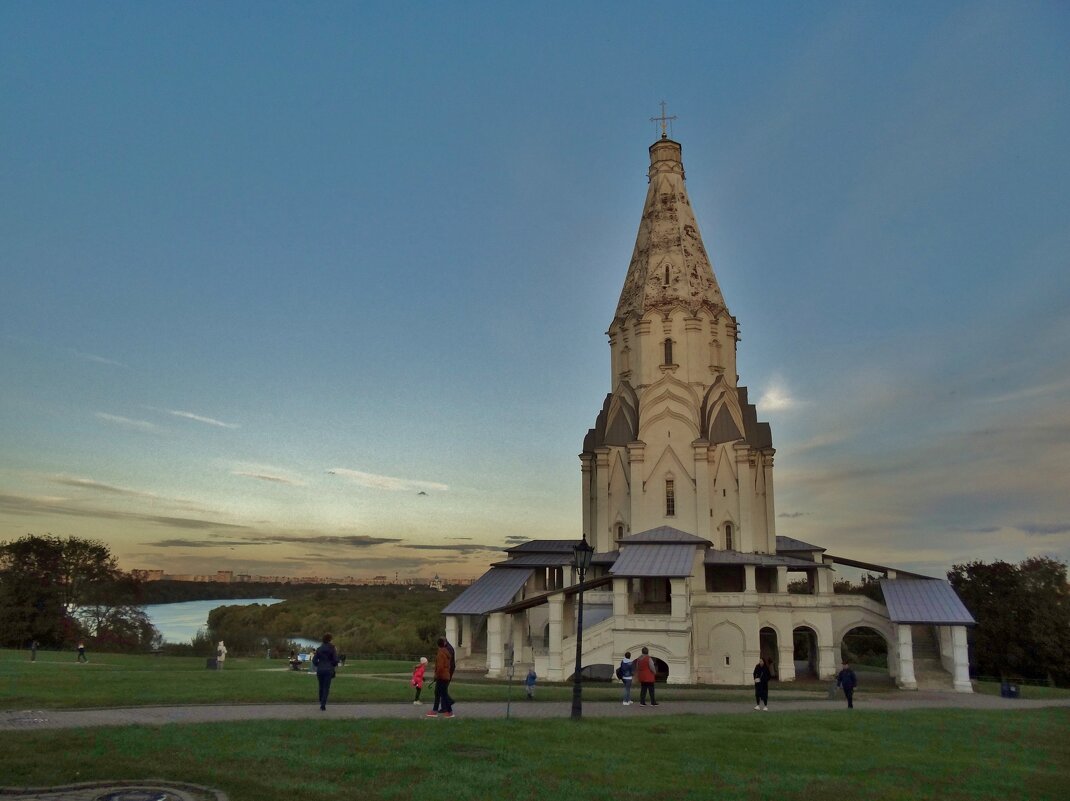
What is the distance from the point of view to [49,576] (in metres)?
51.1

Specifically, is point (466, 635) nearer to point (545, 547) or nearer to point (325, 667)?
point (545, 547)

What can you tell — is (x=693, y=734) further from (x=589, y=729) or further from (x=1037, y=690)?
(x=1037, y=690)

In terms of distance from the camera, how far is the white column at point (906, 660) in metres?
33.4

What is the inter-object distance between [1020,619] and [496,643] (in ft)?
108

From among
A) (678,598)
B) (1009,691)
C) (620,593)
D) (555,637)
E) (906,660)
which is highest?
(620,593)

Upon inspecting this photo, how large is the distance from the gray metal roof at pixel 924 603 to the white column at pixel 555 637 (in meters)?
14.4

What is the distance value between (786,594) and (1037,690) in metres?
10.5

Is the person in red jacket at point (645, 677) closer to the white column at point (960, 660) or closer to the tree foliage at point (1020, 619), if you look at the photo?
the white column at point (960, 660)

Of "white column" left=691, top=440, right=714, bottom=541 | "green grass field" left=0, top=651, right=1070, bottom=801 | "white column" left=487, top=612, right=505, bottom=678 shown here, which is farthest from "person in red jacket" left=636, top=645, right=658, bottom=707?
"white column" left=691, top=440, right=714, bottom=541

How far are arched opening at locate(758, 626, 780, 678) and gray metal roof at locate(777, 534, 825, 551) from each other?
612 centimetres

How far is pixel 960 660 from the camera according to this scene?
33.6m

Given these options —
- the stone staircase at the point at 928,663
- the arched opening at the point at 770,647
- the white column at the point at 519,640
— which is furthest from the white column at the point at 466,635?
the stone staircase at the point at 928,663

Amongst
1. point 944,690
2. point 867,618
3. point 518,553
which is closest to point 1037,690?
point 944,690

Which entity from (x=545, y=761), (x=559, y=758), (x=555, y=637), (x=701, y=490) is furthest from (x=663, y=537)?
(x=545, y=761)
